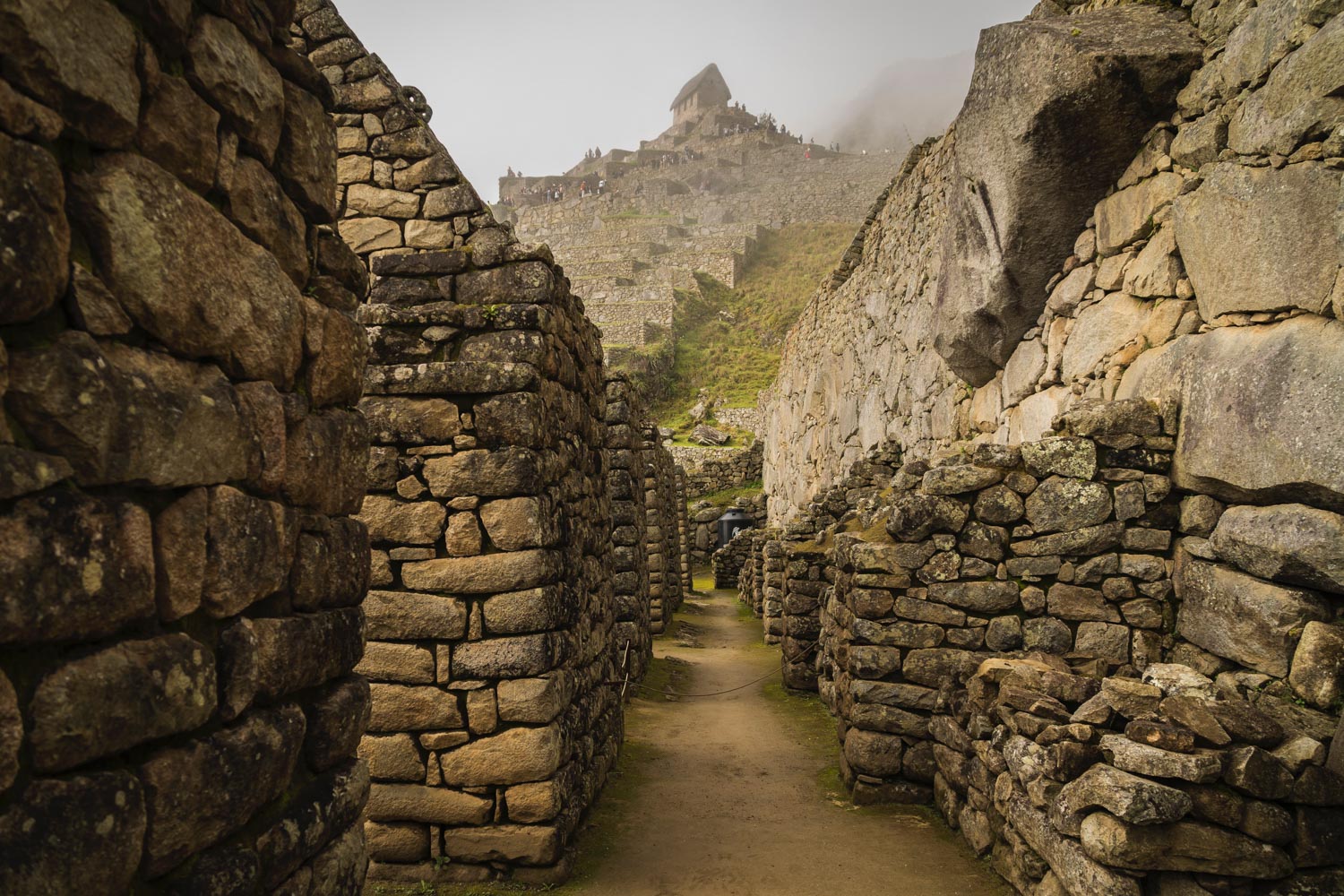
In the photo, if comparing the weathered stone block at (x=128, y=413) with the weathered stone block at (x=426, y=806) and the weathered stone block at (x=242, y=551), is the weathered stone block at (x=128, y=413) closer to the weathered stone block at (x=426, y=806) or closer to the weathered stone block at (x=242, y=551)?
the weathered stone block at (x=242, y=551)

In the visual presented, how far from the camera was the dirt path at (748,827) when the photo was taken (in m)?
4.98

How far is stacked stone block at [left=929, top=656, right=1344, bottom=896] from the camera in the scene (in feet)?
11.5

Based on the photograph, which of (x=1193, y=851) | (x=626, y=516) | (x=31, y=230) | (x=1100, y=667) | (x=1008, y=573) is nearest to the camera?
(x=31, y=230)

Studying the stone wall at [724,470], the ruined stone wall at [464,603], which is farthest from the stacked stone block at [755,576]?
the ruined stone wall at [464,603]

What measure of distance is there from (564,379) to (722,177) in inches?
2945

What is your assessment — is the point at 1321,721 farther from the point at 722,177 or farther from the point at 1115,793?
the point at 722,177

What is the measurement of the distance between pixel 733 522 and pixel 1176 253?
21.4 meters

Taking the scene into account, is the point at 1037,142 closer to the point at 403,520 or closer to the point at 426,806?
the point at 403,520

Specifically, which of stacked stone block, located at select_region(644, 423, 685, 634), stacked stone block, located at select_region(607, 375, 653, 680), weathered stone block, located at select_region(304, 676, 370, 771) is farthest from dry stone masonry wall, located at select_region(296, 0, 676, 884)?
stacked stone block, located at select_region(644, 423, 685, 634)

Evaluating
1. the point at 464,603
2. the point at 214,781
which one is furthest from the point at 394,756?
the point at 214,781

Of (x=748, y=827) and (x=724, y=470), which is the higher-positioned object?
(x=724, y=470)

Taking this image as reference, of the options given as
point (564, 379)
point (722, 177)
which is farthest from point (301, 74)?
point (722, 177)

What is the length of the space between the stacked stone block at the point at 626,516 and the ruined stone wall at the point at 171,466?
772 cm

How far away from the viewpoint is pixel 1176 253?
5418 mm
